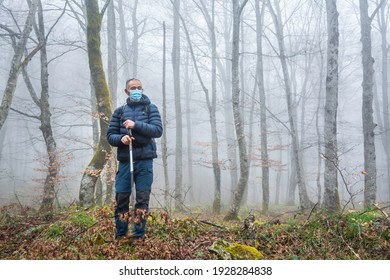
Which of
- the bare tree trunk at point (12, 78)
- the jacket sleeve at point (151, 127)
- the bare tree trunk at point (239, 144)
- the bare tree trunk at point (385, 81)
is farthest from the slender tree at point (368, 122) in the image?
the bare tree trunk at point (12, 78)

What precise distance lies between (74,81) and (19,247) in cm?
2085

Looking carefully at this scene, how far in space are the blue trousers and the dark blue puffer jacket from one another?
0.38 feet

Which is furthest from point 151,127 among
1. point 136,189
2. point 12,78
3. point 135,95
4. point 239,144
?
point 239,144

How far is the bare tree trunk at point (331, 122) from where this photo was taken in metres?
6.45

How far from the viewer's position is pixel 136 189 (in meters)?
3.87

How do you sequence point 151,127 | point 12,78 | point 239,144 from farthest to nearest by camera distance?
point 239,144 → point 12,78 → point 151,127

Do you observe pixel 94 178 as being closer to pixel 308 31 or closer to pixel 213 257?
pixel 213 257

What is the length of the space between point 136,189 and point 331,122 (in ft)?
16.1

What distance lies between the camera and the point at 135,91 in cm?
397

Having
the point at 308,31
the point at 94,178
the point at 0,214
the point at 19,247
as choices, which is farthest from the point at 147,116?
the point at 308,31

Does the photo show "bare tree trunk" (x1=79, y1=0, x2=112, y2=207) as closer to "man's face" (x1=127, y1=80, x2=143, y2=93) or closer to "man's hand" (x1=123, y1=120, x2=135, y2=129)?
"man's face" (x1=127, y1=80, x2=143, y2=93)

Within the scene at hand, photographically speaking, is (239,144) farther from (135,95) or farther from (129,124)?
(129,124)

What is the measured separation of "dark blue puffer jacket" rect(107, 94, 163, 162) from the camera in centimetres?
380

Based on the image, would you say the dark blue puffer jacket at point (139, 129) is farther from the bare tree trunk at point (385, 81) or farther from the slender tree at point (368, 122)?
the bare tree trunk at point (385, 81)
